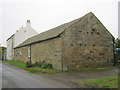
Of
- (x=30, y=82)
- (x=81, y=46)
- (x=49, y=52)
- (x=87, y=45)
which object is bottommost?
(x=30, y=82)

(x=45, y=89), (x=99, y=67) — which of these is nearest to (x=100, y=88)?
(x=45, y=89)

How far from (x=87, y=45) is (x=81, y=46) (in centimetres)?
79

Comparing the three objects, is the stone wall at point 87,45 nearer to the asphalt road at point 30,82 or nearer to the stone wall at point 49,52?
the stone wall at point 49,52

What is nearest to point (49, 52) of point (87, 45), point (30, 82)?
point (87, 45)

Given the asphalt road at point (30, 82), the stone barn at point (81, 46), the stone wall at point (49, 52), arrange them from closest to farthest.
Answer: the asphalt road at point (30, 82) → the stone barn at point (81, 46) → the stone wall at point (49, 52)

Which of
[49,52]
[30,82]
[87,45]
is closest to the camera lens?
[30,82]

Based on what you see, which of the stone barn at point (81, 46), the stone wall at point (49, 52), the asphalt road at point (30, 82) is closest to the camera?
the asphalt road at point (30, 82)

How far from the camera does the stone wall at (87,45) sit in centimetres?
1949

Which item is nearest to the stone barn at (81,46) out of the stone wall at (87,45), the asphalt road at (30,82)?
the stone wall at (87,45)

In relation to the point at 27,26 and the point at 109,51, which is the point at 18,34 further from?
the point at 109,51

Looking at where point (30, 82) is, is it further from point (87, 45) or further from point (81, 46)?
point (87, 45)

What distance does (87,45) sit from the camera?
2055 cm

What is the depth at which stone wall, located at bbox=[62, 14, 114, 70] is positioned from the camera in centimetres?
1949

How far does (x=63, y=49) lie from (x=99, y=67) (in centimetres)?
459
